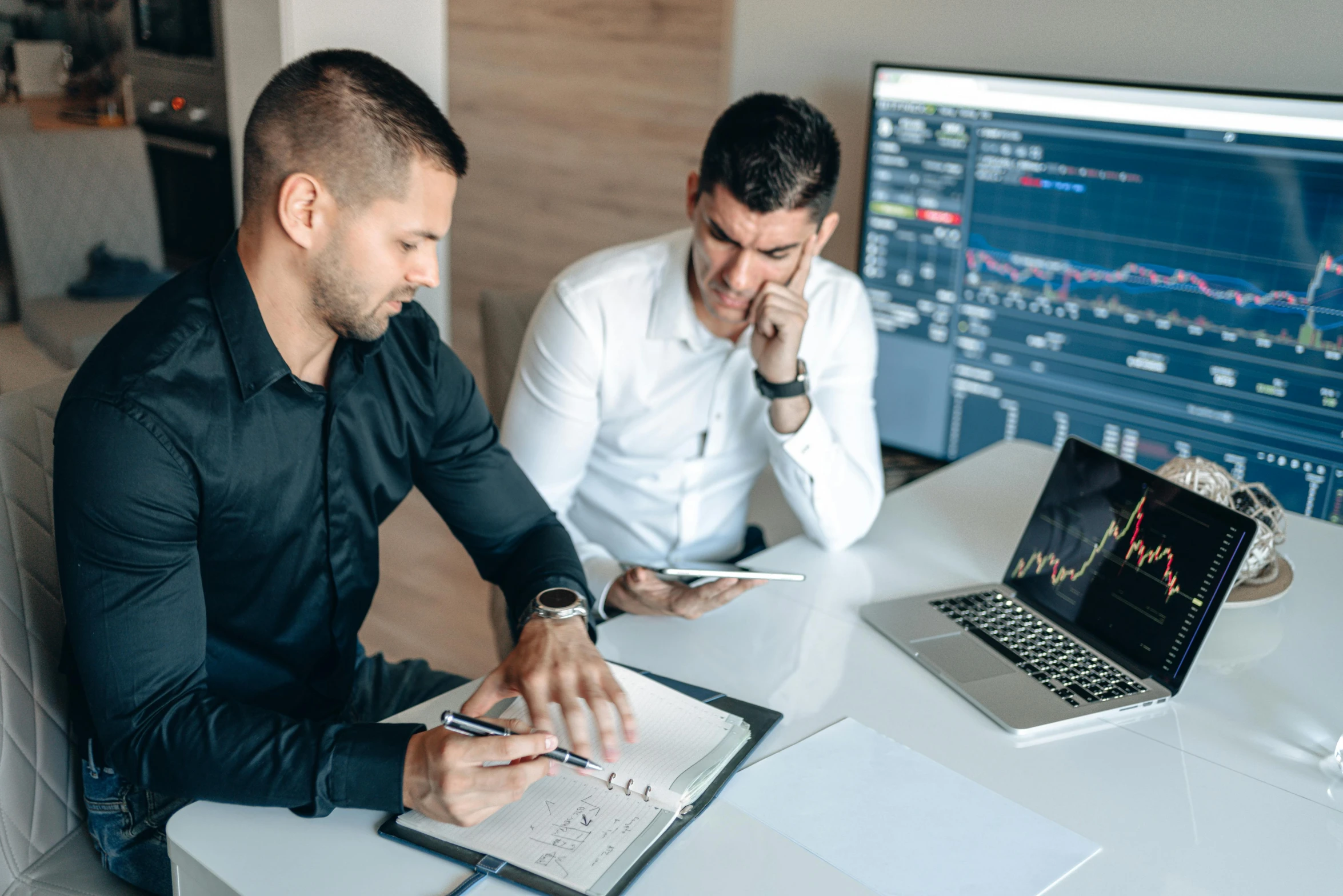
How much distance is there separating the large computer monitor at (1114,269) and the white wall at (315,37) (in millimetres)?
961

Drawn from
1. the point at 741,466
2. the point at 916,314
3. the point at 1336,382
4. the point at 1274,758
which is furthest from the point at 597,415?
the point at 1336,382

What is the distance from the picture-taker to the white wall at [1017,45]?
1924mm

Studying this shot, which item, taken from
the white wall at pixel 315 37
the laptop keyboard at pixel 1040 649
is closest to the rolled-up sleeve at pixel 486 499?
the laptop keyboard at pixel 1040 649

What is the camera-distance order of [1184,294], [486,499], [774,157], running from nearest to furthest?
[486,499]
[774,157]
[1184,294]

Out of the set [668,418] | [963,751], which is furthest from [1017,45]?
[963,751]

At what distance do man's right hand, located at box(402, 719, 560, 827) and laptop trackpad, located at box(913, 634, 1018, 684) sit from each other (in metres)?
0.54

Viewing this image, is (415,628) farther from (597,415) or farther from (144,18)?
(144,18)

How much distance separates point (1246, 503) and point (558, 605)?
994 millimetres

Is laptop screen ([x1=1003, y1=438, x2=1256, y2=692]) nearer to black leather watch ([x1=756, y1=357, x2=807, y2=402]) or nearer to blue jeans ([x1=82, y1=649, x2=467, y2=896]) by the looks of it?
black leather watch ([x1=756, y1=357, x2=807, y2=402])

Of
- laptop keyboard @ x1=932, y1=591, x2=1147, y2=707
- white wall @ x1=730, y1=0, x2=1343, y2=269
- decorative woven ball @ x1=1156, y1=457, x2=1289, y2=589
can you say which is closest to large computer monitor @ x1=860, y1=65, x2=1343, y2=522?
white wall @ x1=730, y1=0, x2=1343, y2=269

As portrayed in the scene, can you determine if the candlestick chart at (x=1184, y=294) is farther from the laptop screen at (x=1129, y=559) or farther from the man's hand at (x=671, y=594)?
the man's hand at (x=671, y=594)

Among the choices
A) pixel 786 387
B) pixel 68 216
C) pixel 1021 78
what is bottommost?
pixel 786 387

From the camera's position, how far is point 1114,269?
2096 mm

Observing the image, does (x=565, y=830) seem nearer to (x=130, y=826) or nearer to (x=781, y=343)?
(x=130, y=826)
